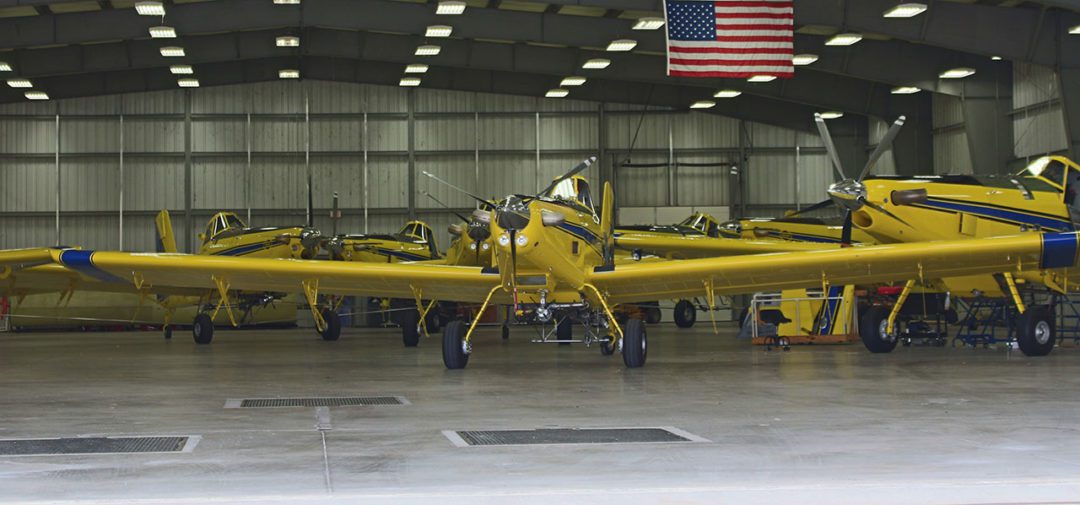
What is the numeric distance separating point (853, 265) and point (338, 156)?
2549cm

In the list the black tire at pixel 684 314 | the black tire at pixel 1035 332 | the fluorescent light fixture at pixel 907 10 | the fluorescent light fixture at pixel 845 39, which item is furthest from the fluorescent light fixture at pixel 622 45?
the black tire at pixel 1035 332

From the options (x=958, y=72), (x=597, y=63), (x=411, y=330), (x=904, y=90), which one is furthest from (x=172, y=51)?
(x=958, y=72)

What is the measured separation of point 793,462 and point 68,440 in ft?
14.6

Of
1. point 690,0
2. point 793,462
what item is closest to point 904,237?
point 690,0

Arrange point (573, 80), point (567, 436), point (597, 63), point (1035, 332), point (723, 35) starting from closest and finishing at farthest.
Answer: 1. point (567, 436)
2. point (1035, 332)
3. point (723, 35)
4. point (597, 63)
5. point (573, 80)

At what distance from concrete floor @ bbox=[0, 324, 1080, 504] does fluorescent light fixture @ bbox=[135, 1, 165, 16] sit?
1072 cm

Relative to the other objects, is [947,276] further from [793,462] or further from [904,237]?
[793,462]

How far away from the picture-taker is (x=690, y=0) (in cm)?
2088

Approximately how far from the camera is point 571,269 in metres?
14.1

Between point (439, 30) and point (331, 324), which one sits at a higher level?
point (439, 30)

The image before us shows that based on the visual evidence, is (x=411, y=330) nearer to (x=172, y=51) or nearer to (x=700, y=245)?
(x=700, y=245)

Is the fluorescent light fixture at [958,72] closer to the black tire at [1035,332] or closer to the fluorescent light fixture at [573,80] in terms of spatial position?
the fluorescent light fixture at [573,80]

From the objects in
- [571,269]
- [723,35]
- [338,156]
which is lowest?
[571,269]

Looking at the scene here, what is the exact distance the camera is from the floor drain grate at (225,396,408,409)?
9.95 meters
